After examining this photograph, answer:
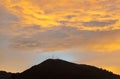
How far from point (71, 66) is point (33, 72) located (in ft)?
55.4

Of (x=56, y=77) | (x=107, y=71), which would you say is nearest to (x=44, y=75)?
(x=56, y=77)

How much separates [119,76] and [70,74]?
26.5 metres

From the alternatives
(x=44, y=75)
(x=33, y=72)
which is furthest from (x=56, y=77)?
(x=33, y=72)

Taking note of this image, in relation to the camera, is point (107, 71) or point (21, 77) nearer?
point (21, 77)

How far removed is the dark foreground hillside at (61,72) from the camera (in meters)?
109

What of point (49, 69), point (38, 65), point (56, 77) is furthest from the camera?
point (38, 65)

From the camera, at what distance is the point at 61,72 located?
112 meters

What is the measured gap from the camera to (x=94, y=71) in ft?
393

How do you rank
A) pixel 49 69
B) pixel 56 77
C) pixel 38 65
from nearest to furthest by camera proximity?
pixel 56 77, pixel 49 69, pixel 38 65

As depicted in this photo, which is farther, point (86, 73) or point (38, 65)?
point (38, 65)

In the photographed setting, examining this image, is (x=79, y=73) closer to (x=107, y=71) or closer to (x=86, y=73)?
(x=86, y=73)

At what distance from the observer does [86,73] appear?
113 metres

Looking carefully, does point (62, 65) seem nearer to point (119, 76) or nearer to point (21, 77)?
point (21, 77)

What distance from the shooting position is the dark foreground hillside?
10931 cm
